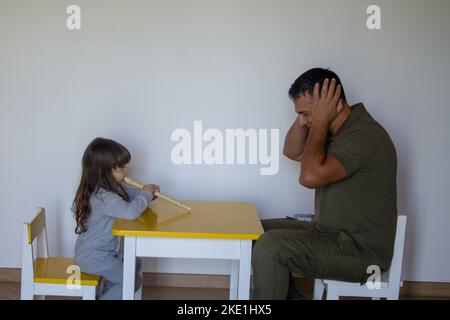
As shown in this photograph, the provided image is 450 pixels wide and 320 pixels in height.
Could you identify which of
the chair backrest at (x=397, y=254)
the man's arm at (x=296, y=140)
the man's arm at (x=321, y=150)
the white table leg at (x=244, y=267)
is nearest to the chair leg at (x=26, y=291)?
the white table leg at (x=244, y=267)

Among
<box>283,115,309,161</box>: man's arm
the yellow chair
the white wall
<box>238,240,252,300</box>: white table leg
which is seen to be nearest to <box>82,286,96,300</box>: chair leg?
the yellow chair

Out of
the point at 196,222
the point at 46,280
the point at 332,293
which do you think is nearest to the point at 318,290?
the point at 332,293

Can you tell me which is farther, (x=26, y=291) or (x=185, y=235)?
(x=26, y=291)

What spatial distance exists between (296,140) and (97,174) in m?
0.85

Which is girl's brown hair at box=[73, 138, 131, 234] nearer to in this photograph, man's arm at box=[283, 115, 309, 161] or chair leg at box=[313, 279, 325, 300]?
man's arm at box=[283, 115, 309, 161]

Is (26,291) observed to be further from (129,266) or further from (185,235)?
(185,235)

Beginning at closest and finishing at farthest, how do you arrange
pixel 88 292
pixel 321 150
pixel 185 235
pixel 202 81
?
pixel 185 235 → pixel 321 150 → pixel 88 292 → pixel 202 81

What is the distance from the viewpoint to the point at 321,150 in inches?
70.0

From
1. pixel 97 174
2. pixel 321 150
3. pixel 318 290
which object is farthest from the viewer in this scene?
pixel 318 290

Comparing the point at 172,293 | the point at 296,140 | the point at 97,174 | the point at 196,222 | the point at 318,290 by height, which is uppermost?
the point at 296,140

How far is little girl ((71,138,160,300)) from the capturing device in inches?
77.8

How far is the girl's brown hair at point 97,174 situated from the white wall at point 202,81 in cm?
57

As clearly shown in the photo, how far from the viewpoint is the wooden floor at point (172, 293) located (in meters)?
2.53

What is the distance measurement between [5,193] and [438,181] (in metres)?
2.21
